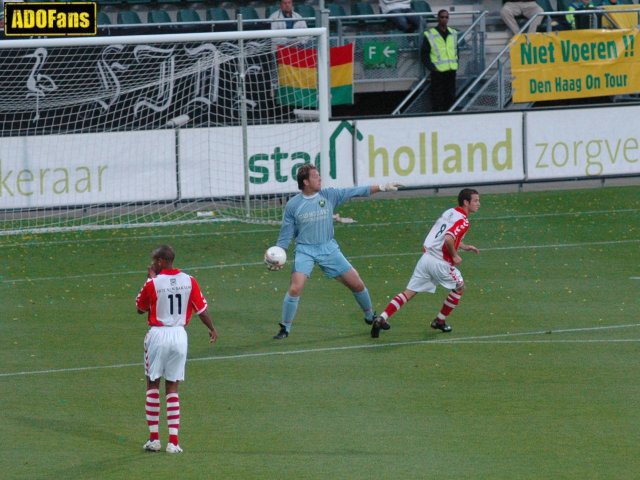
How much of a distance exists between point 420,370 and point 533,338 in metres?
2.01

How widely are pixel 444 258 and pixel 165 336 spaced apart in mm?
5086

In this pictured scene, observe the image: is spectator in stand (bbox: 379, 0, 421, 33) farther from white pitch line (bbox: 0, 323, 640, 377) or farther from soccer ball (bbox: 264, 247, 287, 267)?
soccer ball (bbox: 264, 247, 287, 267)

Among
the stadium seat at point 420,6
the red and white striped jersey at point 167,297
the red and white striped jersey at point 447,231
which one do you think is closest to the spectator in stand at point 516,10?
the stadium seat at point 420,6

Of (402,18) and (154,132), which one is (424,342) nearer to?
(154,132)

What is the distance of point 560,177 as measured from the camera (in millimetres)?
25719

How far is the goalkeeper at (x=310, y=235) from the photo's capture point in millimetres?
14555

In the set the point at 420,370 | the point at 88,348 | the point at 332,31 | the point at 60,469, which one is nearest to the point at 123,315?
the point at 88,348

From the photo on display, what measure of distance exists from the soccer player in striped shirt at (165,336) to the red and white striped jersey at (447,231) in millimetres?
4772

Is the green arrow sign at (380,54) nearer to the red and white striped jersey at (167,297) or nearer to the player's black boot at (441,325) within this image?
the player's black boot at (441,325)

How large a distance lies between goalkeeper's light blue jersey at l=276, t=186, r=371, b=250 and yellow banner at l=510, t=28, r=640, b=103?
42.9 ft

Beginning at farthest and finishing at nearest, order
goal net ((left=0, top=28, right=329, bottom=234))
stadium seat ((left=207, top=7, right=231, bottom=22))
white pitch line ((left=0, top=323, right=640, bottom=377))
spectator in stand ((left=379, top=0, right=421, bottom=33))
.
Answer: stadium seat ((left=207, top=7, right=231, bottom=22)), spectator in stand ((left=379, top=0, right=421, bottom=33)), goal net ((left=0, top=28, right=329, bottom=234)), white pitch line ((left=0, top=323, right=640, bottom=377))

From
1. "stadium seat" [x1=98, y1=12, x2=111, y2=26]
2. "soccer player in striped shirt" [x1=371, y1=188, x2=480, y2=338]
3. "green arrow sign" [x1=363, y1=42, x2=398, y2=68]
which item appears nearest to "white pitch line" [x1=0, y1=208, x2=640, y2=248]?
"green arrow sign" [x1=363, y1=42, x2=398, y2=68]

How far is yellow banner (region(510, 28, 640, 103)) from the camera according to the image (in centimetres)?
2702

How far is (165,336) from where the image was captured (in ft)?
34.5
